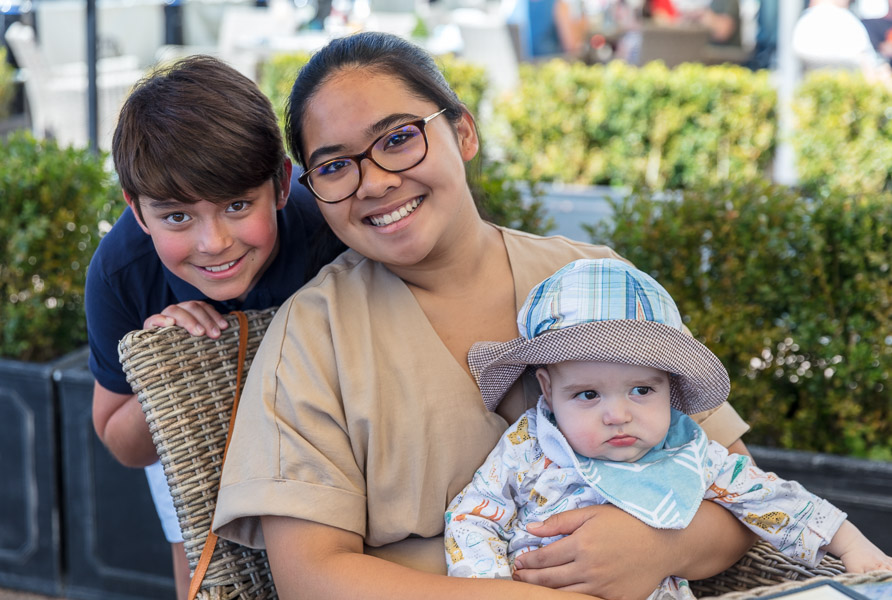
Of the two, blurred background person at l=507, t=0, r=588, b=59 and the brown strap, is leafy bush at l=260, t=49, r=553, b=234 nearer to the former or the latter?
the brown strap

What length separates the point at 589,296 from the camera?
1.79 m

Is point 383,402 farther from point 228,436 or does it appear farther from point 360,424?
point 228,436

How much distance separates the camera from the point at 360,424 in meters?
1.82

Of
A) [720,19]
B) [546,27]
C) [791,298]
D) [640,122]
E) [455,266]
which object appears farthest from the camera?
[720,19]

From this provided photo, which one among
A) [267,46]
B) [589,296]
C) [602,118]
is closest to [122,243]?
[589,296]

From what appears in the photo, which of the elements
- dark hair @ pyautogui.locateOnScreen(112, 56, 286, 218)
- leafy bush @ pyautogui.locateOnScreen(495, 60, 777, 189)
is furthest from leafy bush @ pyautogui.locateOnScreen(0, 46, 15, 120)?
dark hair @ pyautogui.locateOnScreen(112, 56, 286, 218)

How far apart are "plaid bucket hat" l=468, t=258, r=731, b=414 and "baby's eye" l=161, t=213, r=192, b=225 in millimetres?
668

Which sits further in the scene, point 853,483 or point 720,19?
point 720,19

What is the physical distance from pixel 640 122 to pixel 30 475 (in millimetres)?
5272

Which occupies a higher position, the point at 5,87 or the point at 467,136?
the point at 5,87

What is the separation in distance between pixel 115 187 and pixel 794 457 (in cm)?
249

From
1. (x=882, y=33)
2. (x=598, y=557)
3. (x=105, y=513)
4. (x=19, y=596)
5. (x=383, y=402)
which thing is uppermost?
(x=882, y=33)

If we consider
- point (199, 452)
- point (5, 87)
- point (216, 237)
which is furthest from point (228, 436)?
point (5, 87)

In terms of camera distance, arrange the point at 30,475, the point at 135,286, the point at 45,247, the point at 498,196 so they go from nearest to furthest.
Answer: the point at 135,286 < the point at 498,196 < the point at 30,475 < the point at 45,247
